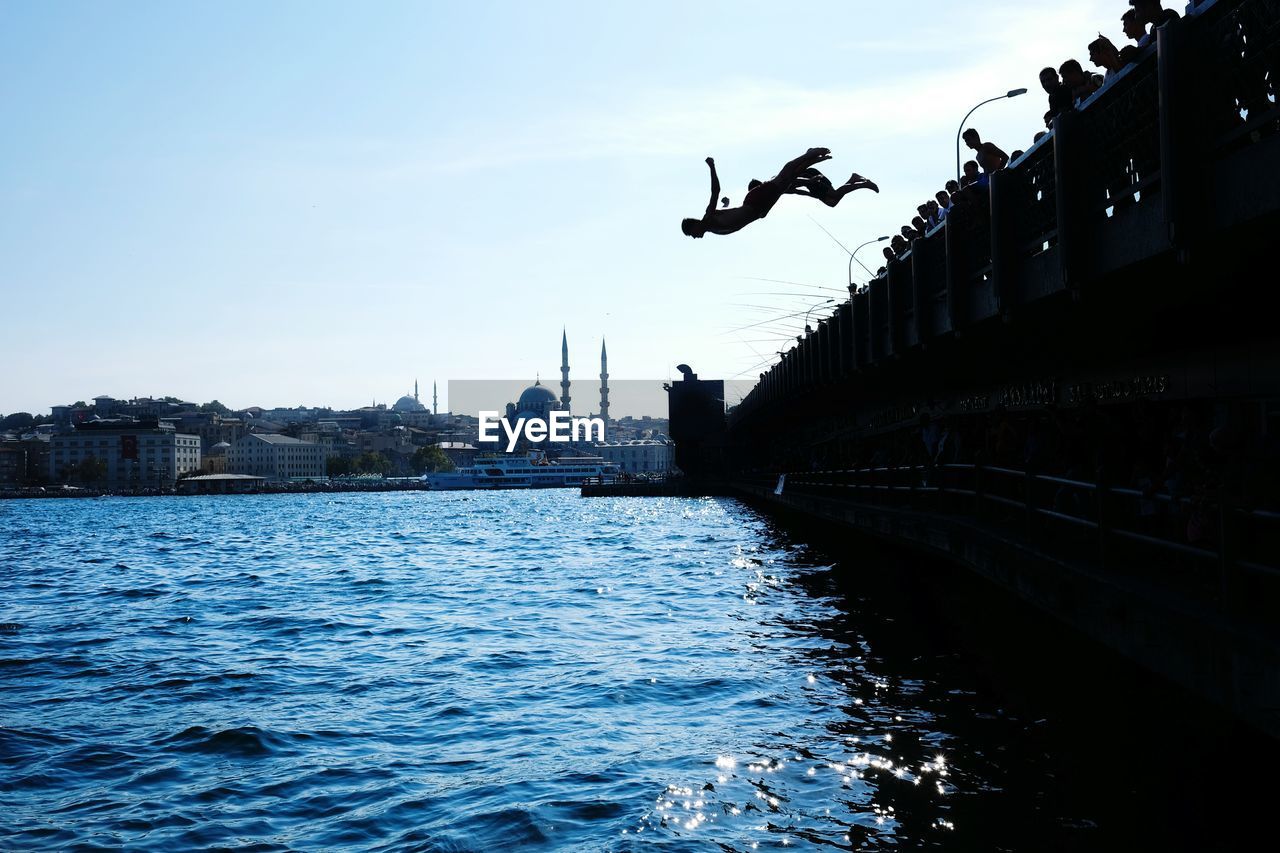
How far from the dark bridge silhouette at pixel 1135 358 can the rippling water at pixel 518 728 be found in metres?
1.59

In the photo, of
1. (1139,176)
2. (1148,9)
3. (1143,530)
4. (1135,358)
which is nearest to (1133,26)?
(1148,9)

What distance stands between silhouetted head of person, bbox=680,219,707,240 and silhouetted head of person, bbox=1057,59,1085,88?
7.02 m

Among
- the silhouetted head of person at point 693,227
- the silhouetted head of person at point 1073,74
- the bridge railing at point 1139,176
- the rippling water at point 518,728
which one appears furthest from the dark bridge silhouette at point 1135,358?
the silhouetted head of person at point 693,227

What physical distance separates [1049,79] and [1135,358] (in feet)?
17.1

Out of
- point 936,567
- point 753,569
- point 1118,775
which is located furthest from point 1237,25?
point 753,569

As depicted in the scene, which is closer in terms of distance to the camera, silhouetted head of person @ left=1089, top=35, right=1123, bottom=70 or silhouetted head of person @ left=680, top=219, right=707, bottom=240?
silhouetted head of person @ left=1089, top=35, right=1123, bottom=70

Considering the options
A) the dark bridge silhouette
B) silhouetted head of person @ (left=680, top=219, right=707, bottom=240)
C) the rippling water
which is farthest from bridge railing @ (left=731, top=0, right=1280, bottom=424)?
the rippling water

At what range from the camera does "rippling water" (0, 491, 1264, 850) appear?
8.45 metres

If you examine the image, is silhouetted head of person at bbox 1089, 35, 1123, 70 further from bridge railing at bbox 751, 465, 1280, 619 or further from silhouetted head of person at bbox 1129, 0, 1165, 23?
bridge railing at bbox 751, 465, 1280, 619

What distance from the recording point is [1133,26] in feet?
34.9

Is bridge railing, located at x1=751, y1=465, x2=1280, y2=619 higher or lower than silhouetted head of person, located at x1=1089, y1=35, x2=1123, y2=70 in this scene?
lower

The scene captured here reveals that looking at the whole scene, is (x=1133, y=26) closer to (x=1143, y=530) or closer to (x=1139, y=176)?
(x=1139, y=176)

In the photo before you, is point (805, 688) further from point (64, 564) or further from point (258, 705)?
point (64, 564)

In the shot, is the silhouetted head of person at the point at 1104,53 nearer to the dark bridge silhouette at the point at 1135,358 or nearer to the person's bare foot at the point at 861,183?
the dark bridge silhouette at the point at 1135,358
